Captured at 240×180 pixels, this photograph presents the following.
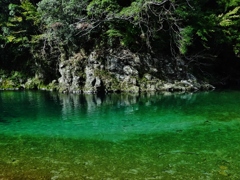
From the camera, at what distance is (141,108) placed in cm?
1717

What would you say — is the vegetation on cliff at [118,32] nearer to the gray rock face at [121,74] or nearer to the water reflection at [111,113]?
the gray rock face at [121,74]

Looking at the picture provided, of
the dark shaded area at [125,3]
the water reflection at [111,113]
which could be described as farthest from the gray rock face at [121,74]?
the dark shaded area at [125,3]

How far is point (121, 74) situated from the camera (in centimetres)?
2397

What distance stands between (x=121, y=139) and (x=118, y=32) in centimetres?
1430

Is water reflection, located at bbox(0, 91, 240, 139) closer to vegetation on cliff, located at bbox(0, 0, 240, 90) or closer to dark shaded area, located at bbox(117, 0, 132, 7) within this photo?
vegetation on cliff, located at bbox(0, 0, 240, 90)

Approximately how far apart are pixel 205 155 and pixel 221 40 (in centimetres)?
1819

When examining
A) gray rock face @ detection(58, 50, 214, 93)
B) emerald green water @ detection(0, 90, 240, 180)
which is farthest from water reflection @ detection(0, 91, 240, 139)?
gray rock face @ detection(58, 50, 214, 93)

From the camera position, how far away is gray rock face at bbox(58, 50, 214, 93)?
23578 millimetres

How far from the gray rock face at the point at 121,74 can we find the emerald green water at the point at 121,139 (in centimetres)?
427

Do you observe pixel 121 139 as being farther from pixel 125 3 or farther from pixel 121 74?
pixel 125 3

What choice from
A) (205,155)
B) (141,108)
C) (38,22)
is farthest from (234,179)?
(38,22)

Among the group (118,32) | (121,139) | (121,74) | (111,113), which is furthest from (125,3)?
(121,139)

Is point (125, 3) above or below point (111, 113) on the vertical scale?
above

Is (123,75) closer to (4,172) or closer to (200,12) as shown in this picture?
(200,12)
